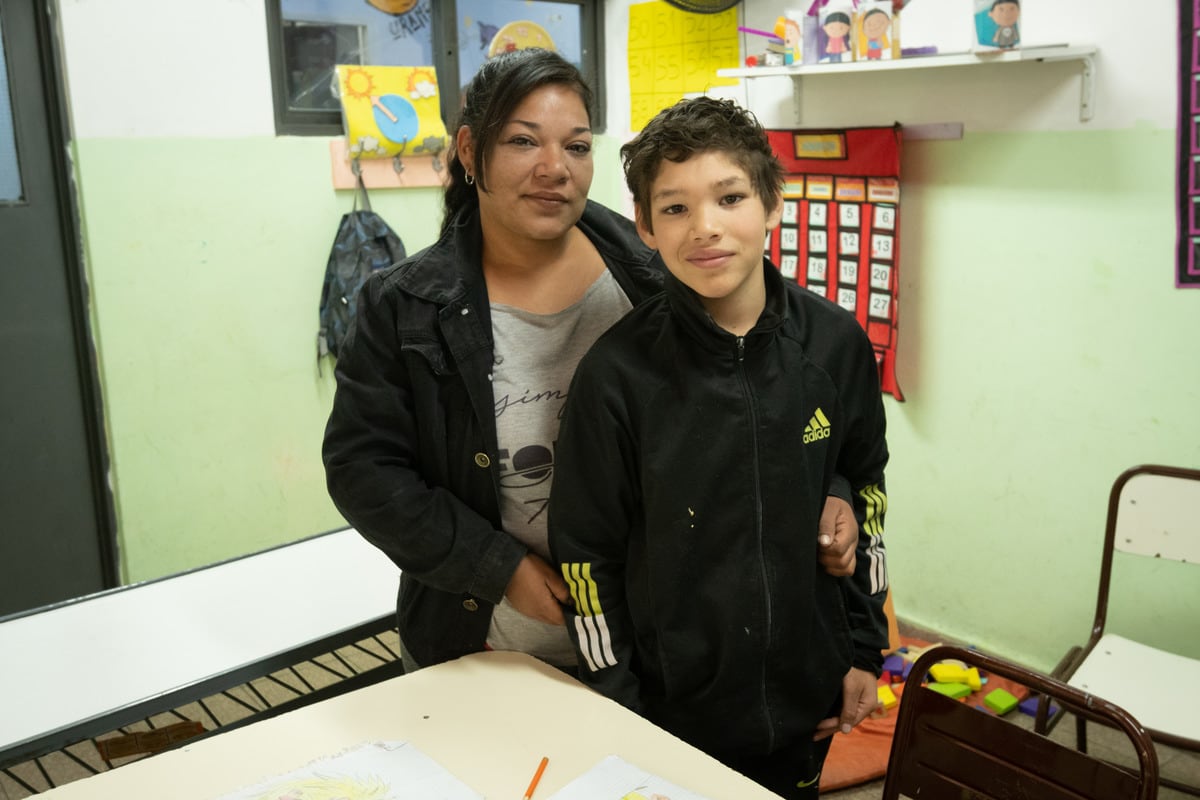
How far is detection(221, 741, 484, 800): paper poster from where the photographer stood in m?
1.15

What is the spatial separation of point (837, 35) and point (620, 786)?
A: 222 cm

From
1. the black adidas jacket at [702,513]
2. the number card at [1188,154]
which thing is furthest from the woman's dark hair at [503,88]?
the number card at [1188,154]

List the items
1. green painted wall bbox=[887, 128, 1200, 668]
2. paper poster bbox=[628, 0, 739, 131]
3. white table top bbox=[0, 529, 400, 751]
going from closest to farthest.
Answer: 1. white table top bbox=[0, 529, 400, 751]
2. green painted wall bbox=[887, 128, 1200, 668]
3. paper poster bbox=[628, 0, 739, 131]

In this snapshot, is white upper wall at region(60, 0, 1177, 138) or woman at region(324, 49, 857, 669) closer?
woman at region(324, 49, 857, 669)

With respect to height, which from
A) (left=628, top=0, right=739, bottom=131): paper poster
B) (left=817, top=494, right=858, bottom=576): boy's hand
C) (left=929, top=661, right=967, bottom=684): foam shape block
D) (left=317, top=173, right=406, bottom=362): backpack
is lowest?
(left=929, top=661, right=967, bottom=684): foam shape block

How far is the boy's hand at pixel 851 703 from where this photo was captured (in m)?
1.42

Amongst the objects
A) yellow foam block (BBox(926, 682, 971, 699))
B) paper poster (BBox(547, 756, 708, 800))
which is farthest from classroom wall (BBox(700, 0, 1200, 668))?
paper poster (BBox(547, 756, 708, 800))

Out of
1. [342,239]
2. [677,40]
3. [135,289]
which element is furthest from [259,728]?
[677,40]

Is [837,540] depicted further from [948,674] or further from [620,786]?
[948,674]

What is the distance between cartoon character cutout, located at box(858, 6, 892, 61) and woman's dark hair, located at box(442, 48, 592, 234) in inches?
59.5

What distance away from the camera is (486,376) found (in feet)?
4.53

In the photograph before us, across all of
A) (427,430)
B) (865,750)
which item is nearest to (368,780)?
(427,430)

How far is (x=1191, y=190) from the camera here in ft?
7.73

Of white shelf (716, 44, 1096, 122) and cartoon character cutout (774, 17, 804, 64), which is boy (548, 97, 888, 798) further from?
cartoon character cutout (774, 17, 804, 64)
